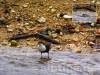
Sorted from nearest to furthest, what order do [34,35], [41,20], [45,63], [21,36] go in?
[45,63] < [21,36] < [34,35] < [41,20]

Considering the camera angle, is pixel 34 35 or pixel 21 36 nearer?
pixel 21 36

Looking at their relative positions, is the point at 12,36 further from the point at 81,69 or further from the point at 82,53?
the point at 81,69

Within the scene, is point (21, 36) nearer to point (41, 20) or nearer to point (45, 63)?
point (41, 20)

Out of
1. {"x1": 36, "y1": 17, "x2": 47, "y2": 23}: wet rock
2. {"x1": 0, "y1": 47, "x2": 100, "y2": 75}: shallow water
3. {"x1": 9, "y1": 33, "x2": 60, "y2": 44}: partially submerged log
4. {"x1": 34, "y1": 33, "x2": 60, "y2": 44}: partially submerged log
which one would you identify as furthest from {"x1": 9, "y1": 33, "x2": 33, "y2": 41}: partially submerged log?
{"x1": 36, "y1": 17, "x2": 47, "y2": 23}: wet rock

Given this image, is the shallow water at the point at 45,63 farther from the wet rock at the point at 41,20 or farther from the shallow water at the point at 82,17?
the shallow water at the point at 82,17

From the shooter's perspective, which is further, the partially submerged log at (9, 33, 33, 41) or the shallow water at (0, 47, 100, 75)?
the partially submerged log at (9, 33, 33, 41)

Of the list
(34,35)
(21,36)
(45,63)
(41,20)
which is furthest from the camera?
(41,20)

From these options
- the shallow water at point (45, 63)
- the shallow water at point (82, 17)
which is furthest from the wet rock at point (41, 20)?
the shallow water at point (45, 63)

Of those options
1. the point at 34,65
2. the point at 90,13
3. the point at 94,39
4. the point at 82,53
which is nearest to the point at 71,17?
the point at 90,13

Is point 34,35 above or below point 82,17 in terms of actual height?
below

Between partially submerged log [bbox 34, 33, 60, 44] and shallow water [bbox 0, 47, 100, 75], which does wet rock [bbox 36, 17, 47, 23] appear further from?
shallow water [bbox 0, 47, 100, 75]

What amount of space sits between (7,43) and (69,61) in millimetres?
1769

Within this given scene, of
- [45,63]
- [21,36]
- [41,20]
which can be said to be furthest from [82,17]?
[45,63]

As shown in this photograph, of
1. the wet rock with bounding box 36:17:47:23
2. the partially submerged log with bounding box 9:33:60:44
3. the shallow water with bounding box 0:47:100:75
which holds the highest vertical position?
the wet rock with bounding box 36:17:47:23
